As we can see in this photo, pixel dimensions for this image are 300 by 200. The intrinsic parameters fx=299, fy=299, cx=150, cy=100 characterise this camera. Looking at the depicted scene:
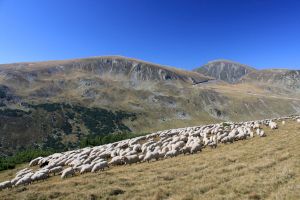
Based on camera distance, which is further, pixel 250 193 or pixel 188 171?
pixel 188 171

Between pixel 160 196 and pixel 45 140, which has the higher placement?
pixel 160 196

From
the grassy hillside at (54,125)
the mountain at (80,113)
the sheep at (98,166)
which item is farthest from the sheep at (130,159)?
the mountain at (80,113)

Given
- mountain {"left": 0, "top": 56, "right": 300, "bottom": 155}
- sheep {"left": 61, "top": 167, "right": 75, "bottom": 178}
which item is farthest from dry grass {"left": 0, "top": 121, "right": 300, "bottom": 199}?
mountain {"left": 0, "top": 56, "right": 300, "bottom": 155}

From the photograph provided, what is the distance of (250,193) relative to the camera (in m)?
13.8

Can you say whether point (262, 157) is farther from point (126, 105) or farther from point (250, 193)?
point (126, 105)

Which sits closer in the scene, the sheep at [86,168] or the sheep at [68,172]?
the sheep at [68,172]

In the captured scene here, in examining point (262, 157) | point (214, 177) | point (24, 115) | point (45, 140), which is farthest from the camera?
point (24, 115)

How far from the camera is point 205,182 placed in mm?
16547

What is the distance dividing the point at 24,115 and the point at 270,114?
5940 inches

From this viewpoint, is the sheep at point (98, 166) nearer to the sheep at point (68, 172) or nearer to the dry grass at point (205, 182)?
the sheep at point (68, 172)

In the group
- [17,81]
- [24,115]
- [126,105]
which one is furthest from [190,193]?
[17,81]

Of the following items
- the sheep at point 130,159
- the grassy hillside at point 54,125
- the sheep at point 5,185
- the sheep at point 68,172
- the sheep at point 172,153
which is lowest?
the grassy hillside at point 54,125

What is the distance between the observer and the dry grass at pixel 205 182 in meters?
14.3

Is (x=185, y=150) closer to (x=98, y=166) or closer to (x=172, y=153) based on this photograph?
(x=172, y=153)
